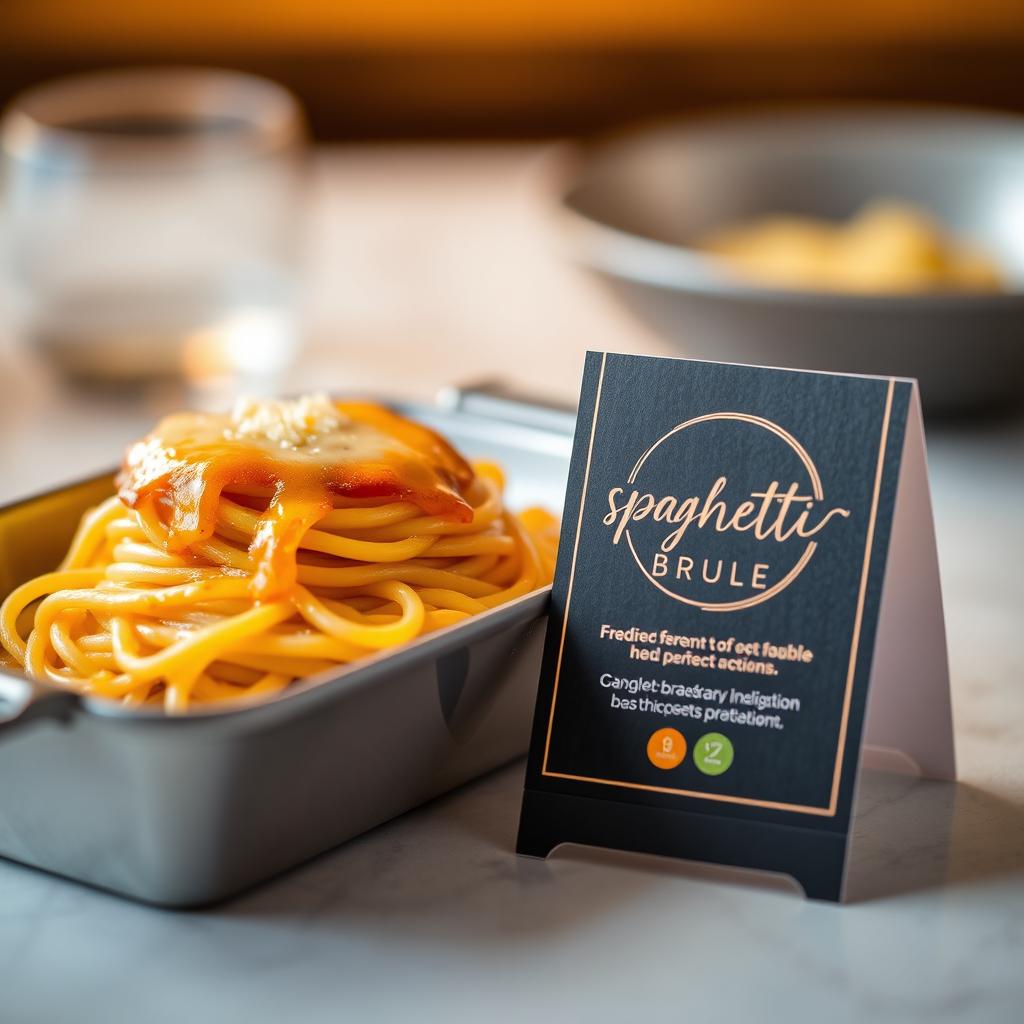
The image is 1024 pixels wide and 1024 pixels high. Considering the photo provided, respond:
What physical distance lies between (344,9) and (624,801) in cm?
331

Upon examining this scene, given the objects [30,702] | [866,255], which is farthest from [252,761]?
[866,255]

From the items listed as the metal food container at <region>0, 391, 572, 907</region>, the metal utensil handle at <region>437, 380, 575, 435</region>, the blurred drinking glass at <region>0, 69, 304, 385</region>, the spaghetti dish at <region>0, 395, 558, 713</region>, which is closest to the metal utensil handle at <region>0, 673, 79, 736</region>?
the metal food container at <region>0, 391, 572, 907</region>

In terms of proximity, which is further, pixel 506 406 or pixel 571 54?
pixel 571 54

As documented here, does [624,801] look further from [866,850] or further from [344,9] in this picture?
[344,9]

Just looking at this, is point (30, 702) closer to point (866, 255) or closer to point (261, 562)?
point (261, 562)

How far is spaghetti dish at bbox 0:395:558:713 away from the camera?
42.7 inches

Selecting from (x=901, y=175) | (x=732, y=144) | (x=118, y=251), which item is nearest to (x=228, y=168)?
(x=118, y=251)

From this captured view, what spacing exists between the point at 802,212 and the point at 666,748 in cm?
181

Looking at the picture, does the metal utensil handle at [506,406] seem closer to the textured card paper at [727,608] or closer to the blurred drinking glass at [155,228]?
the textured card paper at [727,608]

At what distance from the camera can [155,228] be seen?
2162 mm

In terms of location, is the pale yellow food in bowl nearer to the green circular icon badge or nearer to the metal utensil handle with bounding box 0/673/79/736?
the green circular icon badge

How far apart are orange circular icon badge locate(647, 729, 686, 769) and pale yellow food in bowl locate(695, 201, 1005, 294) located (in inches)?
41.0

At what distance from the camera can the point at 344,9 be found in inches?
156

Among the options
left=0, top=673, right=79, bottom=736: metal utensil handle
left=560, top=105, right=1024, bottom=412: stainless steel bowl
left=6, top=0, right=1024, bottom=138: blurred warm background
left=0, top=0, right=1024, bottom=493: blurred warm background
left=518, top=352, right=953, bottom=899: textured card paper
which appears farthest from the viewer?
left=6, top=0, right=1024, bottom=138: blurred warm background
